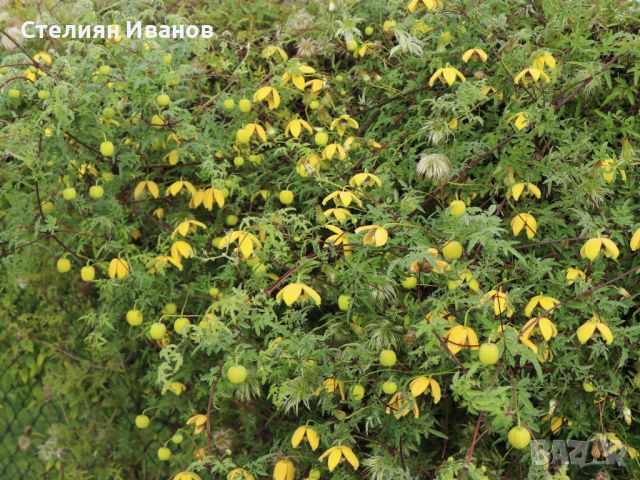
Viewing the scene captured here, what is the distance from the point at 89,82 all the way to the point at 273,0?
88cm

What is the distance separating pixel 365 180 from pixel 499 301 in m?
0.55

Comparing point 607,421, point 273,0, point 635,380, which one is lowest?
point 607,421

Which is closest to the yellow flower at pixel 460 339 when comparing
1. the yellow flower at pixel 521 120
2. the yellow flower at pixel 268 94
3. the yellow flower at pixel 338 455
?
the yellow flower at pixel 338 455

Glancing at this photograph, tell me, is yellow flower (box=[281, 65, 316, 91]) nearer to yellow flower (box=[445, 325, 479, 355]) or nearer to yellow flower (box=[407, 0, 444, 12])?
yellow flower (box=[407, 0, 444, 12])

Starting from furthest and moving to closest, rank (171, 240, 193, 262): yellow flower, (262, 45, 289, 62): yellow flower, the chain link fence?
1. the chain link fence
2. (262, 45, 289, 62): yellow flower
3. (171, 240, 193, 262): yellow flower

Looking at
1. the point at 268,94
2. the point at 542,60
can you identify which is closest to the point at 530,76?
the point at 542,60

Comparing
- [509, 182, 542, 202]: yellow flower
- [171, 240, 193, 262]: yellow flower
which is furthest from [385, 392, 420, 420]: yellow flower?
[171, 240, 193, 262]: yellow flower

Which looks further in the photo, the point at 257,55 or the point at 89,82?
the point at 257,55

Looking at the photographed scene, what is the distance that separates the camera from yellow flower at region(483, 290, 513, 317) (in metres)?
1.62

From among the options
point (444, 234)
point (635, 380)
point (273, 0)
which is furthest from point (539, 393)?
point (273, 0)

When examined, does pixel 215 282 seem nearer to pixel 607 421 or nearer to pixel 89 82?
pixel 89 82

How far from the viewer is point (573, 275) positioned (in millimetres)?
1837

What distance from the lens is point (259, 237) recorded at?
1.96 m

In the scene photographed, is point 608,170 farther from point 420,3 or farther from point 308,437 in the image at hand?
point 308,437
